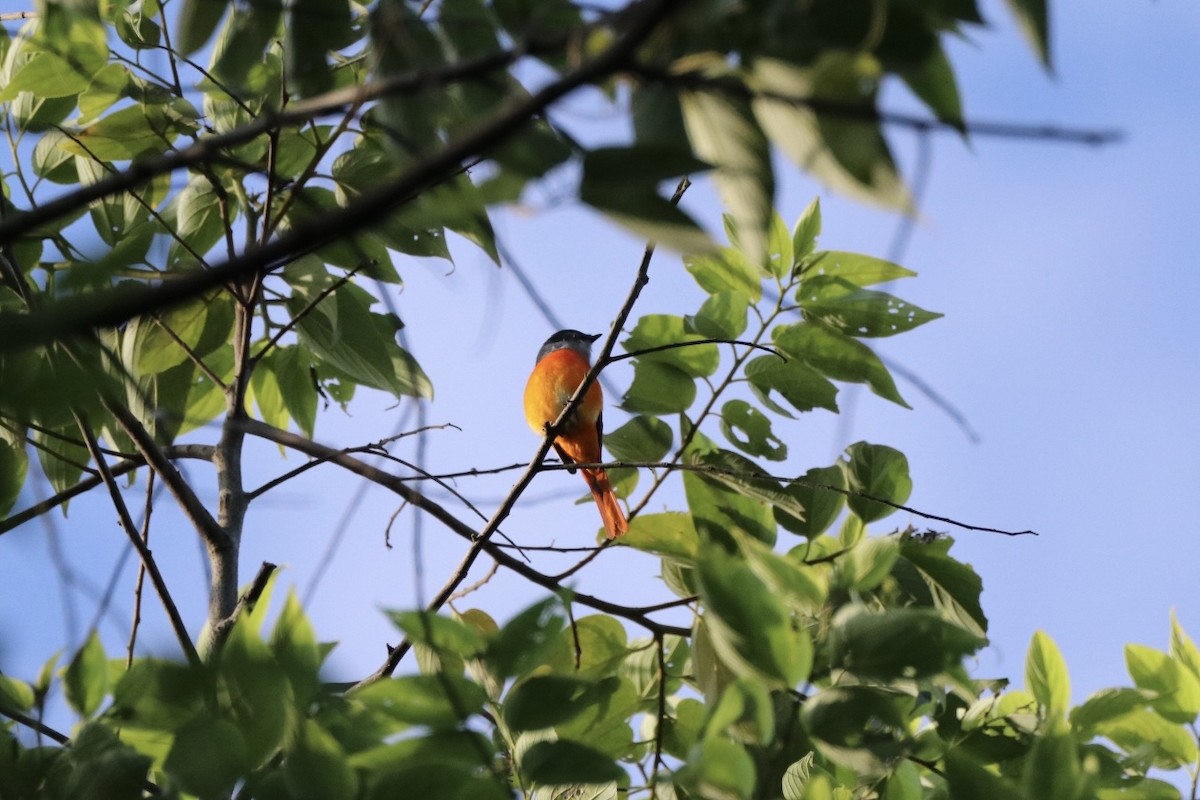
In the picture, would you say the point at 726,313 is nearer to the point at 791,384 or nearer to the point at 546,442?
the point at 791,384

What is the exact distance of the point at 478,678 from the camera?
1.20 meters

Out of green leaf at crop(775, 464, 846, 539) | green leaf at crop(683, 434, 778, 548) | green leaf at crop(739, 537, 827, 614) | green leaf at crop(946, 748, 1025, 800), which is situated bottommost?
green leaf at crop(946, 748, 1025, 800)

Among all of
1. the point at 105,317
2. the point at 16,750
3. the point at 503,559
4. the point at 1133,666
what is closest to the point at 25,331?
the point at 105,317

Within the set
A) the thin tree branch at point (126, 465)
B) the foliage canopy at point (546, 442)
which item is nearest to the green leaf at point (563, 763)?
the foliage canopy at point (546, 442)

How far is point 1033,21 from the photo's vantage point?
2.15ft

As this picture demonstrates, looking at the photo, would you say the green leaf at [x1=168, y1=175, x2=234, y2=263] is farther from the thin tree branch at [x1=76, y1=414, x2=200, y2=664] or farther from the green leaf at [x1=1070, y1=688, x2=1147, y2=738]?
the green leaf at [x1=1070, y1=688, x2=1147, y2=738]

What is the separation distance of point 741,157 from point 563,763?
64 cm

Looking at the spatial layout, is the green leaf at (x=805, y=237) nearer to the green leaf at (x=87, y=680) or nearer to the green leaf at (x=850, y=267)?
the green leaf at (x=850, y=267)

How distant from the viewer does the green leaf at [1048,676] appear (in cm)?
151

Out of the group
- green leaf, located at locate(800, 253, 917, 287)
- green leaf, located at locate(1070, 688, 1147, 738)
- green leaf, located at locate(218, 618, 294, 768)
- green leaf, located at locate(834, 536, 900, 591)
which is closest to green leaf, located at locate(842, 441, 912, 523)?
green leaf, located at locate(800, 253, 917, 287)

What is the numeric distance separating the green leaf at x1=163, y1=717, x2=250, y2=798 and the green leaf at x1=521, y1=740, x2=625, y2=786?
0.27m

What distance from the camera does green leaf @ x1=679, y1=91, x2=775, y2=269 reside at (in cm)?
71

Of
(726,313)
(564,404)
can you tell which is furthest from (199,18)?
(564,404)

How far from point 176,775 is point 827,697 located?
0.60m
